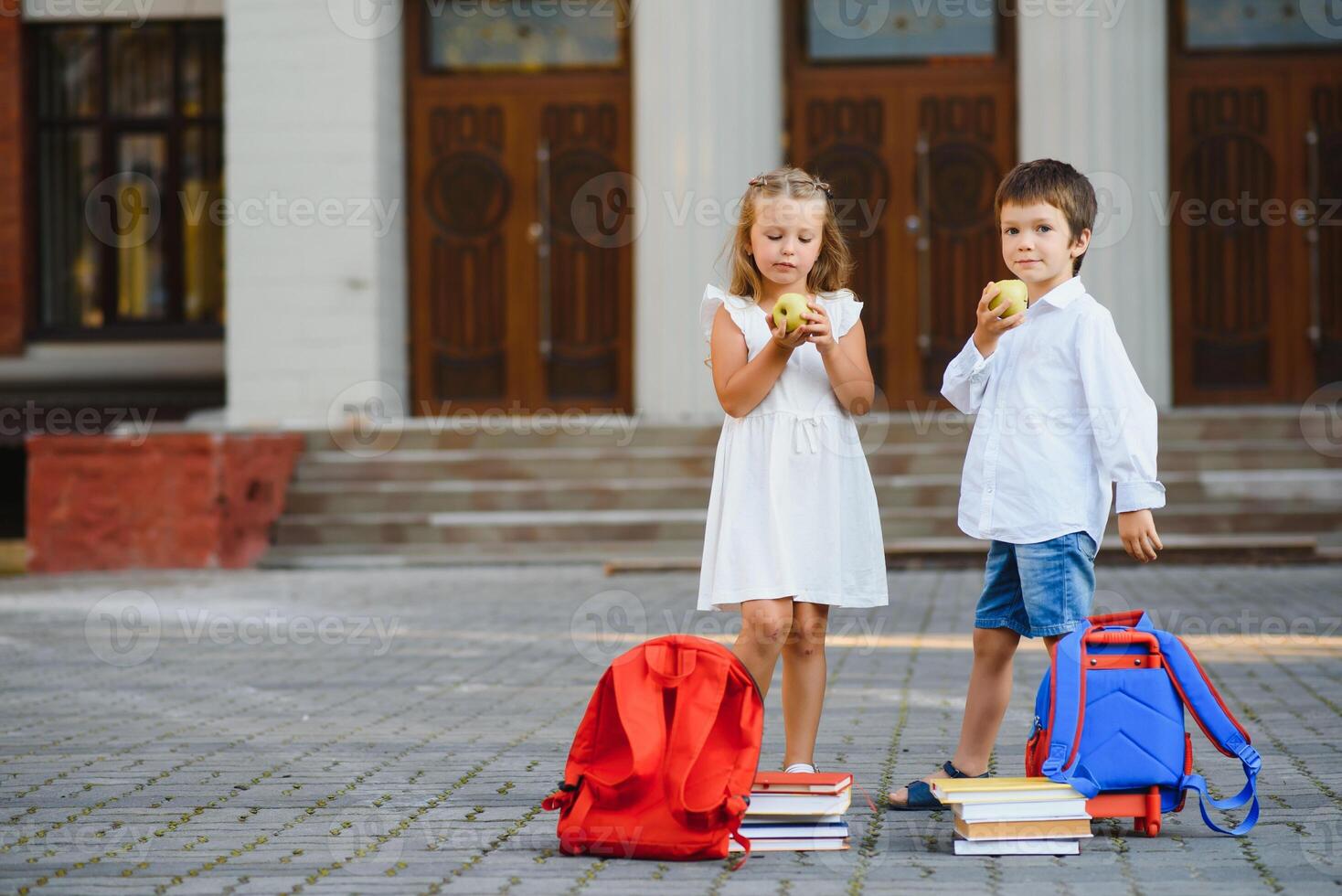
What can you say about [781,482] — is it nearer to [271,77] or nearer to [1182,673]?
[1182,673]

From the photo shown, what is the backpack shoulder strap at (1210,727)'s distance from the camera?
14.5 ft

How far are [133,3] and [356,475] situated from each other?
6452 millimetres

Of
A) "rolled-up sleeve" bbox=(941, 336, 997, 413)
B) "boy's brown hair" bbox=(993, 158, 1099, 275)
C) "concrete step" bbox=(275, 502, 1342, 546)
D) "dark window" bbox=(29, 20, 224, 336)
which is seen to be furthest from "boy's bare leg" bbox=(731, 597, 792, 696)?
"dark window" bbox=(29, 20, 224, 336)

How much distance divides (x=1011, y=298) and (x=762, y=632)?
1.09 meters

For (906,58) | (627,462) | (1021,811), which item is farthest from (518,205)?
(1021,811)

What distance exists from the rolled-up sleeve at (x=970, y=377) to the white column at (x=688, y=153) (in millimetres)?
10082

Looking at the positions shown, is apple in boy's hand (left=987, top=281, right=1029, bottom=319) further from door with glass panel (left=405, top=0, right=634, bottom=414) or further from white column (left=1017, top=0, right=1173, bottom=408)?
door with glass panel (left=405, top=0, right=634, bottom=414)

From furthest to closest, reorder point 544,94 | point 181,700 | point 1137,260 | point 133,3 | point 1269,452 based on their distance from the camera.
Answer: point 133,3, point 544,94, point 1137,260, point 1269,452, point 181,700

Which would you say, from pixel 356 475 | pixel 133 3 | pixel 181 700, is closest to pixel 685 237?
pixel 356 475

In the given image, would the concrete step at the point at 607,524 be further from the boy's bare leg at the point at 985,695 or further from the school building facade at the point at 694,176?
the boy's bare leg at the point at 985,695

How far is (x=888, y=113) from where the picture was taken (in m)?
16.1

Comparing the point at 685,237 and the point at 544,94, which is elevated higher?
the point at 544,94

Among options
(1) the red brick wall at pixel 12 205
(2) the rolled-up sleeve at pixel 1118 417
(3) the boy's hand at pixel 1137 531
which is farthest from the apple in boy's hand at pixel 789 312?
(1) the red brick wall at pixel 12 205

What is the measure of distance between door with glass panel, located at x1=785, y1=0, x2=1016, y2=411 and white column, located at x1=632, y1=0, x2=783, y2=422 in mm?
1018
